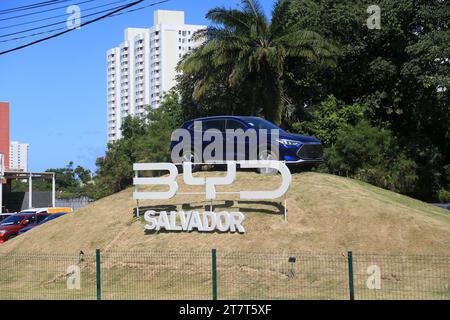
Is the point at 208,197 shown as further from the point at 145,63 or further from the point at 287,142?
the point at 145,63

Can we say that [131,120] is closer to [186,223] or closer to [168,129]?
[168,129]

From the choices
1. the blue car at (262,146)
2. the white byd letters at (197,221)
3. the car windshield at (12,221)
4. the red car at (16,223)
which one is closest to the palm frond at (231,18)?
the blue car at (262,146)

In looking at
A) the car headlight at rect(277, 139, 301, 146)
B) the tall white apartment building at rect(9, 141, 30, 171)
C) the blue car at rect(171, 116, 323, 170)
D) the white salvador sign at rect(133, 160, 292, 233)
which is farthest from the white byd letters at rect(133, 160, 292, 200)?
the tall white apartment building at rect(9, 141, 30, 171)

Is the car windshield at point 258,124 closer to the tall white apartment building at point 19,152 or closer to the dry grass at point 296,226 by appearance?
the dry grass at point 296,226

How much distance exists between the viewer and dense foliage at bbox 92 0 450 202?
28797mm

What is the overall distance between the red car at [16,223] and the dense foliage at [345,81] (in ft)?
30.1

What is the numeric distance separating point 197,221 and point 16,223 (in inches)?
498

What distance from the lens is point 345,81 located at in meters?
35.2

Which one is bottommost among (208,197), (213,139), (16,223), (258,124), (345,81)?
(16,223)

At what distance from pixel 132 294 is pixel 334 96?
76.5 feet

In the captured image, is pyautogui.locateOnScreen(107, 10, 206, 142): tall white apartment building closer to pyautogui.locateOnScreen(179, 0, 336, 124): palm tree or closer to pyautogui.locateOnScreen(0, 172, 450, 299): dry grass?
pyautogui.locateOnScreen(179, 0, 336, 124): palm tree

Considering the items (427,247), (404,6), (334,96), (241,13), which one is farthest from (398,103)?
(427,247)

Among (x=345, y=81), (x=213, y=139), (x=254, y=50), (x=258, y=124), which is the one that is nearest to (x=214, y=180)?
(x=213, y=139)

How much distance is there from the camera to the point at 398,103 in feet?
116
